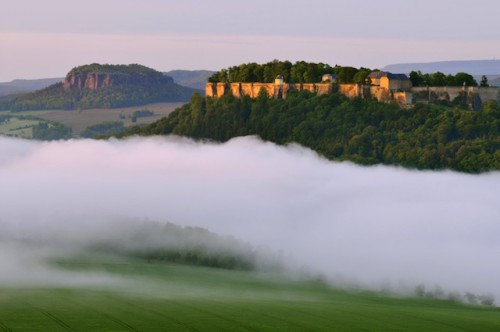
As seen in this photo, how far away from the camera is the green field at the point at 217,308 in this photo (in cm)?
5547

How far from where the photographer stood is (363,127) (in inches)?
5418

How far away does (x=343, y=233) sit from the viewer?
121625 mm

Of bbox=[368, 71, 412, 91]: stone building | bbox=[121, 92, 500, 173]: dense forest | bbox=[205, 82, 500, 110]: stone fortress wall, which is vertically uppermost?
bbox=[368, 71, 412, 91]: stone building

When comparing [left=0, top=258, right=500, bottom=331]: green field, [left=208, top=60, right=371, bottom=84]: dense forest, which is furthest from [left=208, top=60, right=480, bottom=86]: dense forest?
[left=0, top=258, right=500, bottom=331]: green field

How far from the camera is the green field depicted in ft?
182

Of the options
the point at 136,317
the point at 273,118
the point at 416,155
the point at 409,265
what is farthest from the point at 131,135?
the point at 136,317

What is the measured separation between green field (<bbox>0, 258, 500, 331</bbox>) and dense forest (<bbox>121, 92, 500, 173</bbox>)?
5088 centimetres

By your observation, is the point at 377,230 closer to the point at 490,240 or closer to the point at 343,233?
the point at 343,233

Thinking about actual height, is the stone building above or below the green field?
above

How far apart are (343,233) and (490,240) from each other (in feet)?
47.7

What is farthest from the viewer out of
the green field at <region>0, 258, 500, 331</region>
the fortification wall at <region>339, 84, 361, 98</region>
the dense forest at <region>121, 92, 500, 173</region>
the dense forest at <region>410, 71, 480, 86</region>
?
the dense forest at <region>410, 71, 480, 86</region>

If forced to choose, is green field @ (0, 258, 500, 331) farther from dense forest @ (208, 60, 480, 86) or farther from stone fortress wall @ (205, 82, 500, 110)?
dense forest @ (208, 60, 480, 86)

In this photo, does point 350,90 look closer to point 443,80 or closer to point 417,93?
point 417,93

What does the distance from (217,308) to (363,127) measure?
78.1 metres
